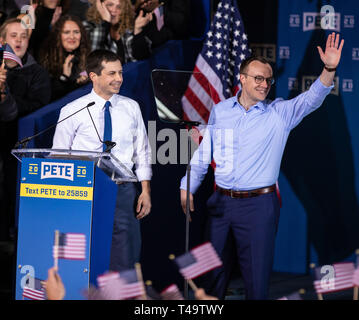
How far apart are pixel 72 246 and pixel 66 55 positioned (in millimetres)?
2110

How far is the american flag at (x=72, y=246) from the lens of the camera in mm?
5141

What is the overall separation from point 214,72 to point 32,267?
2725mm

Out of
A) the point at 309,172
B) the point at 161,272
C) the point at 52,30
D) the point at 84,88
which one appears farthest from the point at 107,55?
the point at 309,172

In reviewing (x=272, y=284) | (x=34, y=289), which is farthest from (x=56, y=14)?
(x=272, y=284)

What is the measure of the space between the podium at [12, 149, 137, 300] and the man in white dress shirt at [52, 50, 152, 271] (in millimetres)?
539

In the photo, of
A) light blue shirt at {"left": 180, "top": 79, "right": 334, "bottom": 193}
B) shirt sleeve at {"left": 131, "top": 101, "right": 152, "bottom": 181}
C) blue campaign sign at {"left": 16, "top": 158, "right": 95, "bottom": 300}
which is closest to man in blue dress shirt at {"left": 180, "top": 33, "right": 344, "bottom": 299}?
light blue shirt at {"left": 180, "top": 79, "right": 334, "bottom": 193}

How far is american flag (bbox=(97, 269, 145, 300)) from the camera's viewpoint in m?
5.18

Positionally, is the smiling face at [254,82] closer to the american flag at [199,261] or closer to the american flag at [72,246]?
the american flag at [199,261]

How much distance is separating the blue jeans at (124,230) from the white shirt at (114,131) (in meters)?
0.17

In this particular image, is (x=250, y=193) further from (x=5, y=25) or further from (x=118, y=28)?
(x=5, y=25)

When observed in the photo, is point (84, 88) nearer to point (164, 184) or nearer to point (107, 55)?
point (107, 55)

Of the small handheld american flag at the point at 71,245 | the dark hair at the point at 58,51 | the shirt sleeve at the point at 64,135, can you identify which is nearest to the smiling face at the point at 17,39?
the dark hair at the point at 58,51

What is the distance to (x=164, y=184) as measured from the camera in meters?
7.18

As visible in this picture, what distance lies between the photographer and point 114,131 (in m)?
5.95
